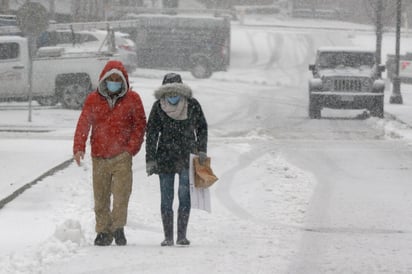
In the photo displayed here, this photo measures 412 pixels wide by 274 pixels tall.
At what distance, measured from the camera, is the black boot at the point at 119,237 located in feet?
30.5

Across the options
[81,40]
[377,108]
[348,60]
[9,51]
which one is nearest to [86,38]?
[81,40]

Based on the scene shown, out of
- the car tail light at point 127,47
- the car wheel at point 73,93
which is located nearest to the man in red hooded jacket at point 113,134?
the car wheel at point 73,93

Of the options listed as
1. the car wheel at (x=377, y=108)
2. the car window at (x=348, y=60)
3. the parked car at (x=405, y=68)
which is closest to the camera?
the car wheel at (x=377, y=108)

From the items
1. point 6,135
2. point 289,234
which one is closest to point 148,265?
point 289,234

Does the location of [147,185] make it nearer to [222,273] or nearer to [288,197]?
[288,197]

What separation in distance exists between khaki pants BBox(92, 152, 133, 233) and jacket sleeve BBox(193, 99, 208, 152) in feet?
2.15

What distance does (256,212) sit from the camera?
468 inches

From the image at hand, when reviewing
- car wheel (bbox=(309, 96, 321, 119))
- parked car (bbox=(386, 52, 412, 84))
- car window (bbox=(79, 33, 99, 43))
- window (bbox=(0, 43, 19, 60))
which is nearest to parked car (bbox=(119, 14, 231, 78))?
parked car (bbox=(386, 52, 412, 84))

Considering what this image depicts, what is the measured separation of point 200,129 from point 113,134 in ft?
2.63

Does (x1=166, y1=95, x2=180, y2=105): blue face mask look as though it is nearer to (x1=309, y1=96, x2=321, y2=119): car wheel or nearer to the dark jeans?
the dark jeans

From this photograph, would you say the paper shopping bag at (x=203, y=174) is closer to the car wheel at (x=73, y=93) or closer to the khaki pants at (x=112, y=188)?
the khaki pants at (x=112, y=188)

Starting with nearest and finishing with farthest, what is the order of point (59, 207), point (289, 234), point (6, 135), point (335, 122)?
1. point (289, 234)
2. point (59, 207)
3. point (6, 135)
4. point (335, 122)

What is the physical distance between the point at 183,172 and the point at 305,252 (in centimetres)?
135

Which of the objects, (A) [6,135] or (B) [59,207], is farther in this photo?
(A) [6,135]
